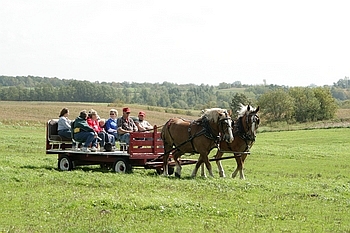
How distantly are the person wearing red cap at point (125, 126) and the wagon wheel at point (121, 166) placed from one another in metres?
0.97

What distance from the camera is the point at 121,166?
17875 mm

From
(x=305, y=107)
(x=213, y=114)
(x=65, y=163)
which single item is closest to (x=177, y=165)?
(x=213, y=114)

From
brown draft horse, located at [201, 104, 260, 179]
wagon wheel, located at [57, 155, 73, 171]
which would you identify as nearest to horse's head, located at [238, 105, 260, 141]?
brown draft horse, located at [201, 104, 260, 179]

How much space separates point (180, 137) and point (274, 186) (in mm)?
3762

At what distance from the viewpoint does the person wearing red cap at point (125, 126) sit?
1877 cm

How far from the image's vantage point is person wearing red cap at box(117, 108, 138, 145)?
61.6 ft

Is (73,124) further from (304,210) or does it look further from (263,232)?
(263,232)

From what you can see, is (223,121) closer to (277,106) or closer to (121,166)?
(121,166)

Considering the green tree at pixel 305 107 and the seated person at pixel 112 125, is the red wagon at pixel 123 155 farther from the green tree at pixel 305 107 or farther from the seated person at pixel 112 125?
the green tree at pixel 305 107

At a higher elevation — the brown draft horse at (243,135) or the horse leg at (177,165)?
the brown draft horse at (243,135)

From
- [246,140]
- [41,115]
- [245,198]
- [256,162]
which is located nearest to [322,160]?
[256,162]

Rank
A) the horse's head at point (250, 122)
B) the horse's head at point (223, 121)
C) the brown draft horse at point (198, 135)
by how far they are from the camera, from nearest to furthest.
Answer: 1. the horse's head at point (223, 121)
2. the brown draft horse at point (198, 135)
3. the horse's head at point (250, 122)

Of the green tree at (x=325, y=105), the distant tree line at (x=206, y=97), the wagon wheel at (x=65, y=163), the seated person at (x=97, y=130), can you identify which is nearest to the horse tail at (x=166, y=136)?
the seated person at (x=97, y=130)

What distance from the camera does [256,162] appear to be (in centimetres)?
2816
